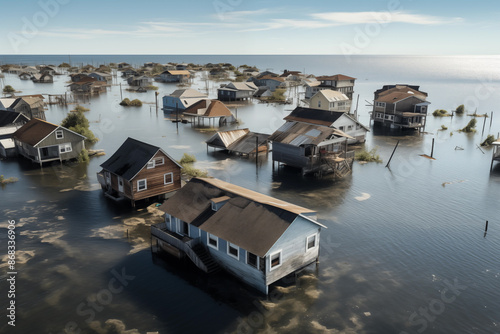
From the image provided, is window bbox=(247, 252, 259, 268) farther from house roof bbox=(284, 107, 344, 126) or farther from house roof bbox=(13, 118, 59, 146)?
house roof bbox=(284, 107, 344, 126)

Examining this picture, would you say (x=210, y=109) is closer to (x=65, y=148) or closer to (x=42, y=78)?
(x=65, y=148)

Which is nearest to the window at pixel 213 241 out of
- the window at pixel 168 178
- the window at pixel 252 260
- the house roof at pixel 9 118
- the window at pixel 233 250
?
the window at pixel 233 250

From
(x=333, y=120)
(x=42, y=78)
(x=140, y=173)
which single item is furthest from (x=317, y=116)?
(x=42, y=78)

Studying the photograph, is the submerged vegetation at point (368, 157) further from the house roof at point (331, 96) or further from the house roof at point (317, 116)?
the house roof at point (331, 96)

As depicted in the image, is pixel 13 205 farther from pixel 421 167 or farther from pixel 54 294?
pixel 421 167

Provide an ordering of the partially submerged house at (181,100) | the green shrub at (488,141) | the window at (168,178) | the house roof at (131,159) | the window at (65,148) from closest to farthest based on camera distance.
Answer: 1. the house roof at (131,159)
2. the window at (168,178)
3. the window at (65,148)
4. the green shrub at (488,141)
5. the partially submerged house at (181,100)

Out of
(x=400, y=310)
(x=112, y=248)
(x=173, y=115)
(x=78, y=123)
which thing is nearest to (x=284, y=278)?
(x=400, y=310)

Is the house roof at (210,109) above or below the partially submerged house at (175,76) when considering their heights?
below
